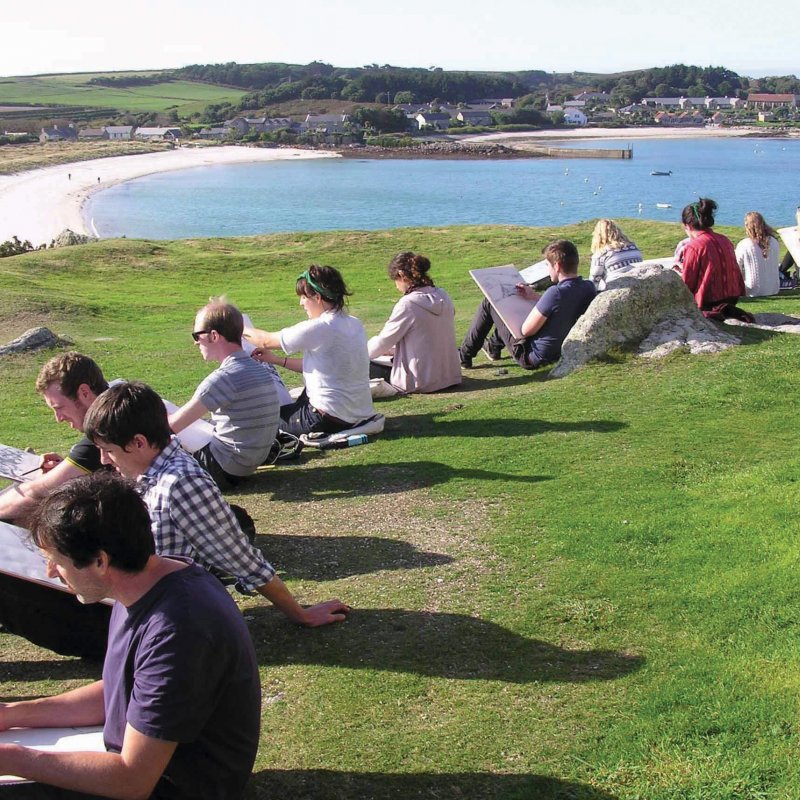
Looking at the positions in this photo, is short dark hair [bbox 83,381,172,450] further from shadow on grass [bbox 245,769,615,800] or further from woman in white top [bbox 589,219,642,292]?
woman in white top [bbox 589,219,642,292]

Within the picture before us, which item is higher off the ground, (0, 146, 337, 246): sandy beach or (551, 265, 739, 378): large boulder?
(0, 146, 337, 246): sandy beach

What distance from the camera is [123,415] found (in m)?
4.86

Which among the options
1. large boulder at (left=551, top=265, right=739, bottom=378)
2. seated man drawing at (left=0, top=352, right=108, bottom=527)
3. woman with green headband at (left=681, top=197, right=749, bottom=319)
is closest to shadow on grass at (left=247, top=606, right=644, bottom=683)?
seated man drawing at (left=0, top=352, right=108, bottom=527)

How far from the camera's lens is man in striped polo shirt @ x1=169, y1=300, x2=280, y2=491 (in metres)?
7.61

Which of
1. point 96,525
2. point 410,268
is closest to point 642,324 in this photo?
point 410,268

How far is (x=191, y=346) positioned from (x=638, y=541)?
11.8 m

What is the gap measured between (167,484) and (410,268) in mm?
6316

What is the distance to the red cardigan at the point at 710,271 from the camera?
1274 centimetres

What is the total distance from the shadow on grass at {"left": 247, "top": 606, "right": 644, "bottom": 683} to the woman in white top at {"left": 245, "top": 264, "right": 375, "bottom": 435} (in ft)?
12.2

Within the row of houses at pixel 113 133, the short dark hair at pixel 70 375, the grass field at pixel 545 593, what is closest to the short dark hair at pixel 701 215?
the grass field at pixel 545 593

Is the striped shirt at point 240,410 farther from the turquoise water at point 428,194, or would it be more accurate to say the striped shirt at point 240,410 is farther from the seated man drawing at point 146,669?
the turquoise water at point 428,194

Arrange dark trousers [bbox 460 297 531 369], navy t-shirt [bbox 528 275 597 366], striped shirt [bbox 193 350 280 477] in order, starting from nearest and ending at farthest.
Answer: striped shirt [bbox 193 350 280 477]
navy t-shirt [bbox 528 275 597 366]
dark trousers [bbox 460 297 531 369]

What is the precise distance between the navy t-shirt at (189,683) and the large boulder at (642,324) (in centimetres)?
827

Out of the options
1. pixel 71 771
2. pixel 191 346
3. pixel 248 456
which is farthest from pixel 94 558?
pixel 191 346
